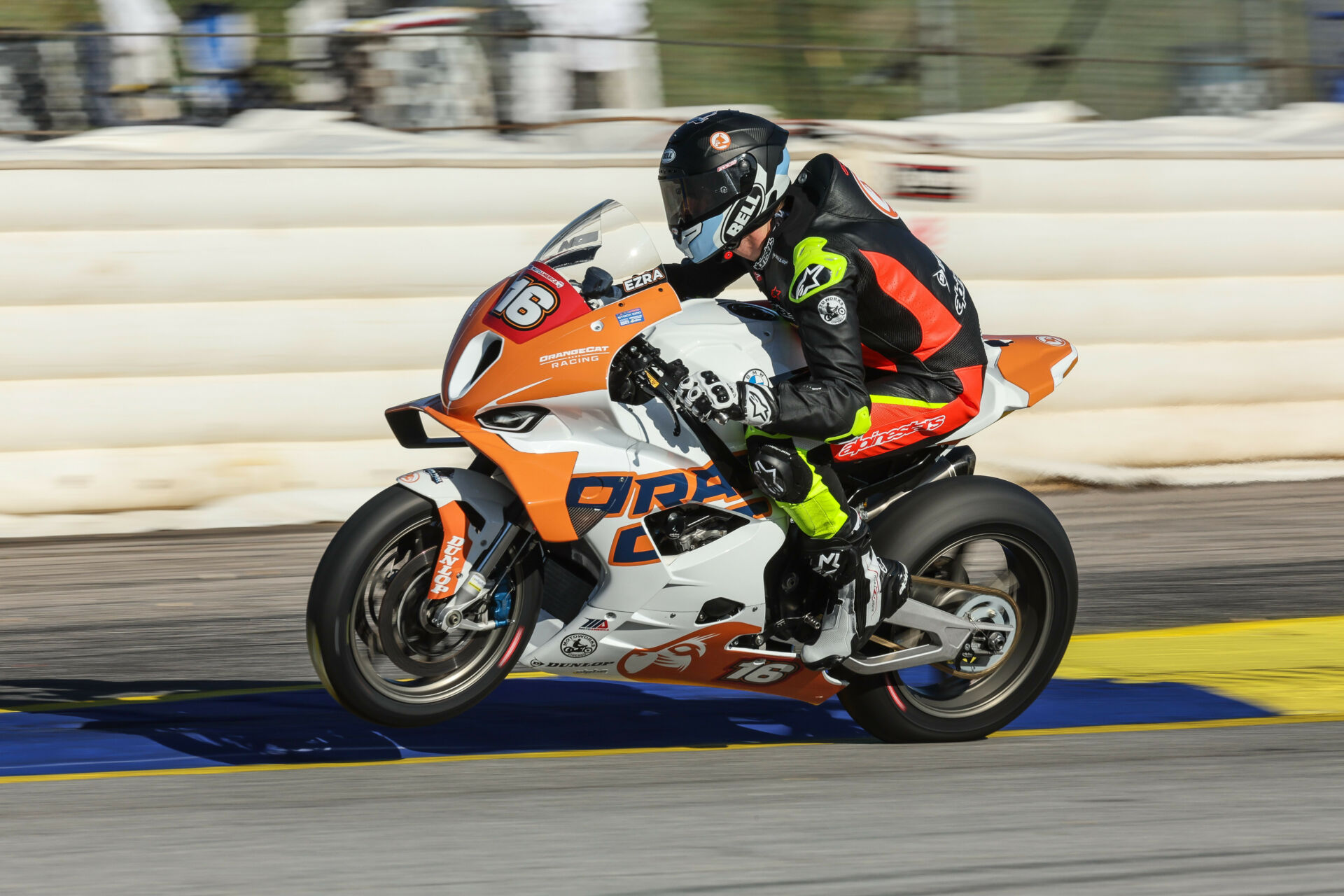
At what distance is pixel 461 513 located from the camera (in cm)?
386

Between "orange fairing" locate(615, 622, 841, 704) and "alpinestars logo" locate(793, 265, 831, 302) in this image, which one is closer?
"alpinestars logo" locate(793, 265, 831, 302)

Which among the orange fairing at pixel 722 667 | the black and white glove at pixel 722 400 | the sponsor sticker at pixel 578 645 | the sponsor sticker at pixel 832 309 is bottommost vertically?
the orange fairing at pixel 722 667

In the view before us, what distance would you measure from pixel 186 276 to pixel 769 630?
4611 millimetres

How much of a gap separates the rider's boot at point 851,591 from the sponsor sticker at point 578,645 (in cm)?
59

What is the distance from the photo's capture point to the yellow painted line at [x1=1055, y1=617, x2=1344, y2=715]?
515cm

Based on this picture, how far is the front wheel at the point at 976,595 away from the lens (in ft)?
14.1

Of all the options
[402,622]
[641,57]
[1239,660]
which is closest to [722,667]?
[402,622]

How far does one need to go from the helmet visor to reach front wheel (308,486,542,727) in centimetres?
98

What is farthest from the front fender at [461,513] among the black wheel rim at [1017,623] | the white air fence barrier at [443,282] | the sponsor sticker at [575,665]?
the white air fence barrier at [443,282]

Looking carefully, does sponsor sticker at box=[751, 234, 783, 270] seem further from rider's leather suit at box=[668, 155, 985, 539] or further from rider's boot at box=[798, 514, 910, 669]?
rider's boot at box=[798, 514, 910, 669]

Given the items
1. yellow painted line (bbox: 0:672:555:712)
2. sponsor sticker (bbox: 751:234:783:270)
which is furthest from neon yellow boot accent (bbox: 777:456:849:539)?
yellow painted line (bbox: 0:672:555:712)

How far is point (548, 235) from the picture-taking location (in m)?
8.23

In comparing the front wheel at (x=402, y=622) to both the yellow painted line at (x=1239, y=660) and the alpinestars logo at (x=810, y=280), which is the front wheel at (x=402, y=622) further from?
the yellow painted line at (x=1239, y=660)

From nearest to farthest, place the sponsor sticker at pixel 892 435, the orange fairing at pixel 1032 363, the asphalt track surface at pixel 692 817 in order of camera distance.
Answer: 1. the asphalt track surface at pixel 692 817
2. the sponsor sticker at pixel 892 435
3. the orange fairing at pixel 1032 363
